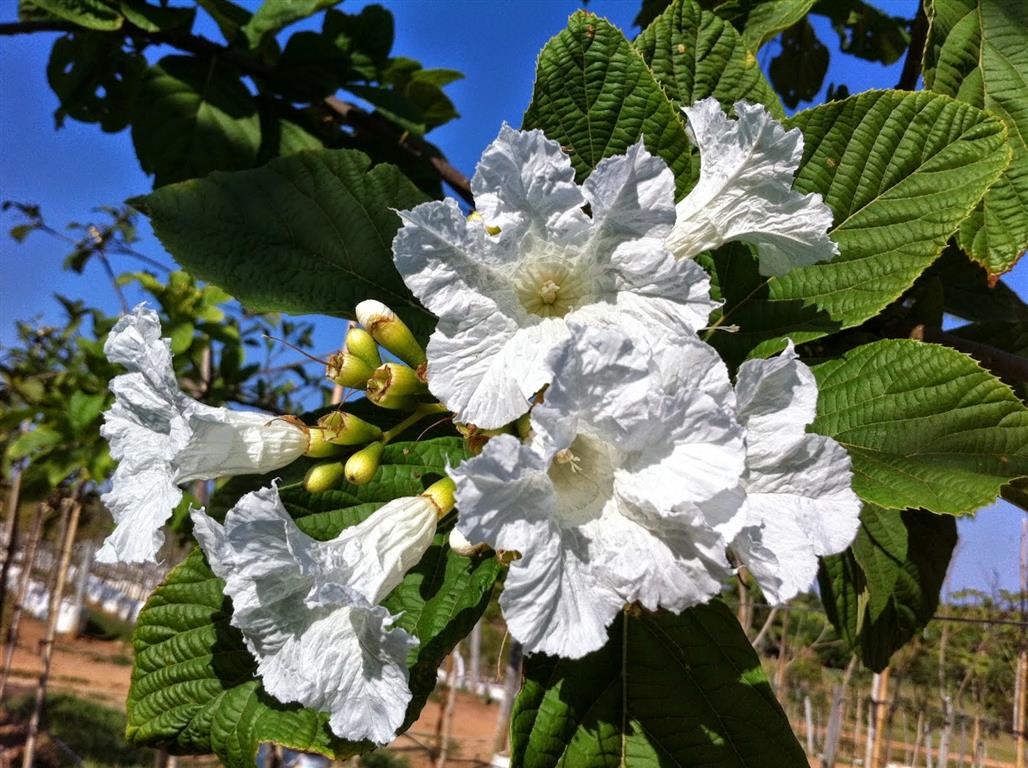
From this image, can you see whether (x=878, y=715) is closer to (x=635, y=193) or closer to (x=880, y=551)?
(x=880, y=551)

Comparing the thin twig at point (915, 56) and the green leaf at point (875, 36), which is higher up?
the green leaf at point (875, 36)

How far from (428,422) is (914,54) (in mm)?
1820

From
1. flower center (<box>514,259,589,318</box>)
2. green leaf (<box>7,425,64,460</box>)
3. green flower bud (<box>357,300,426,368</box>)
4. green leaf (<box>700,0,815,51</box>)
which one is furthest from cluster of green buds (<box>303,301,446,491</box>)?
green leaf (<box>7,425,64,460</box>)

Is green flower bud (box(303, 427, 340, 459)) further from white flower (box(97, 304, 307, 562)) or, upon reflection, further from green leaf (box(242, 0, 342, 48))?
green leaf (box(242, 0, 342, 48))

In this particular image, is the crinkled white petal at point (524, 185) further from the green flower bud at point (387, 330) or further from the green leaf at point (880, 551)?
the green leaf at point (880, 551)

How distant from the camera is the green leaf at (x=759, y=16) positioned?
197cm

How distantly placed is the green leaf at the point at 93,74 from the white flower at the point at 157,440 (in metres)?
2.22

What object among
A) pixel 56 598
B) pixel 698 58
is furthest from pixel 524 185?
pixel 56 598

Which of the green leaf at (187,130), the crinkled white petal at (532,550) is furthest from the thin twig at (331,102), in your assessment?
the crinkled white petal at (532,550)

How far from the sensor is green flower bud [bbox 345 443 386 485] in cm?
141

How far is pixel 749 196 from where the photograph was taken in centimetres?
135

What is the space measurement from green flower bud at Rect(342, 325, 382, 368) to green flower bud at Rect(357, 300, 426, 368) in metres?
0.02

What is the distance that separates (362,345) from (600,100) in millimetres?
664

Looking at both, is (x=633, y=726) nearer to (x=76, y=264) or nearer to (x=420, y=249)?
(x=420, y=249)
